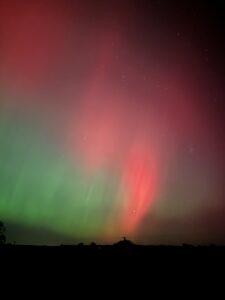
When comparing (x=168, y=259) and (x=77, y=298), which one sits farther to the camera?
(x=168, y=259)

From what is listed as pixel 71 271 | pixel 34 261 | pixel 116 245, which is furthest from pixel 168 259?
pixel 34 261

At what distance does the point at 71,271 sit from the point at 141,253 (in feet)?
9.36

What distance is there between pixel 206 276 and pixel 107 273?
3.66 m

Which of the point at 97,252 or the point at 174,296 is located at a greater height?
the point at 97,252

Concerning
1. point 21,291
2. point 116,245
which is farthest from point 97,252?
point 21,291

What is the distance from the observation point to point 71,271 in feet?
60.6

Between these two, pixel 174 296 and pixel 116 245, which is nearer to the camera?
pixel 174 296

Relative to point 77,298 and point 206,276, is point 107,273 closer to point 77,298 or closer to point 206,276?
point 77,298

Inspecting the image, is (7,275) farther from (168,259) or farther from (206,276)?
(206,276)

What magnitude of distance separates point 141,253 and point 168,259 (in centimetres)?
107

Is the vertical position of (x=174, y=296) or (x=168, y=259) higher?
(x=168, y=259)

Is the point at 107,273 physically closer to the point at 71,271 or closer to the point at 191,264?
the point at 71,271

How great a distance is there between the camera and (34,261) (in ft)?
62.6

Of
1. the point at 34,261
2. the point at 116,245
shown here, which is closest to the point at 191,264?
the point at 116,245
